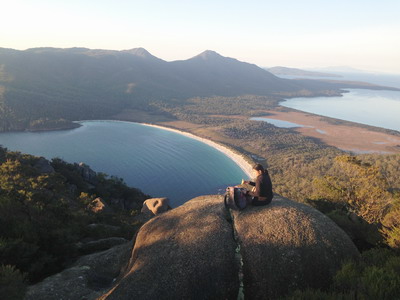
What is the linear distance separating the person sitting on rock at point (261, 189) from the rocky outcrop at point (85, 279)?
728 cm

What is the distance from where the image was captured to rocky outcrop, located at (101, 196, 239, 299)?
9.87 metres

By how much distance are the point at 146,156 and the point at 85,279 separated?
427 ft

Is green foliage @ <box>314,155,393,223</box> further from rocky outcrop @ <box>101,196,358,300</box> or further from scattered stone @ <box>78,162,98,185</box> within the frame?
scattered stone @ <box>78,162,98,185</box>

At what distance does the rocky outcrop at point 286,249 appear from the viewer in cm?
1009

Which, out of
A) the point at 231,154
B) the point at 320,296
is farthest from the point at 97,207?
the point at 231,154

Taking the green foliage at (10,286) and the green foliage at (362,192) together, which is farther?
the green foliage at (362,192)

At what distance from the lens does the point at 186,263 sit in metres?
10.6

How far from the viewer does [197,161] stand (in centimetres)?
13625

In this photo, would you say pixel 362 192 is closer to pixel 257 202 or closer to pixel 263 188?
pixel 257 202

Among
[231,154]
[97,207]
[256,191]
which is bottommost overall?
[231,154]

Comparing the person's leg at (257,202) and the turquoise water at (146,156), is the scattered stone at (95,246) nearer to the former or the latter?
the person's leg at (257,202)

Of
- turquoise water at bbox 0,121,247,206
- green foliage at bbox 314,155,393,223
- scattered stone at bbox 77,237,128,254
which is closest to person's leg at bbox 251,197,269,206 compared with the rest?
scattered stone at bbox 77,237,128,254

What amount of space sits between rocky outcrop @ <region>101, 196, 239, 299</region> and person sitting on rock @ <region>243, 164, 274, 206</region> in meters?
1.69

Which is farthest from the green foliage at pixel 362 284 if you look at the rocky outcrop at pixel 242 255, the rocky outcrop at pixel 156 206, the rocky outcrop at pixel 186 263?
the rocky outcrop at pixel 156 206
